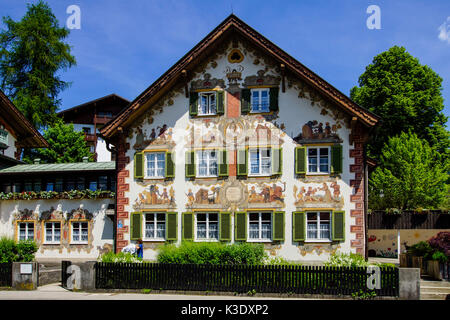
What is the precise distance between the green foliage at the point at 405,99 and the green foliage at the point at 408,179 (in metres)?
2.43

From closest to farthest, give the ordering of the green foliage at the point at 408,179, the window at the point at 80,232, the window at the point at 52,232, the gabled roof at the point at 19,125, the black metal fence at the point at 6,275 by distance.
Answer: the black metal fence at the point at 6,275 < the window at the point at 80,232 < the window at the point at 52,232 < the gabled roof at the point at 19,125 < the green foliage at the point at 408,179

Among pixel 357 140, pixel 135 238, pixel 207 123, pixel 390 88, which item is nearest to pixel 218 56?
pixel 207 123

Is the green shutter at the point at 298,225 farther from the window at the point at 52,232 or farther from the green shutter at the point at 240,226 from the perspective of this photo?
the window at the point at 52,232

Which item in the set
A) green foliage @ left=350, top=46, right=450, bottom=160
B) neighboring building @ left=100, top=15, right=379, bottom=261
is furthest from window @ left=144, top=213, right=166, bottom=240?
green foliage @ left=350, top=46, right=450, bottom=160

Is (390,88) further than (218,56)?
Yes

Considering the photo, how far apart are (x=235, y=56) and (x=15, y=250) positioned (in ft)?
42.5

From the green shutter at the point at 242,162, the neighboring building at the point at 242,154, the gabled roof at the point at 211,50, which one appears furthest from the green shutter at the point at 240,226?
the gabled roof at the point at 211,50

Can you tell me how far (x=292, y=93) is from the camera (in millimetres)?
23281

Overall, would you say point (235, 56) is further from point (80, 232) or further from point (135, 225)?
point (80, 232)

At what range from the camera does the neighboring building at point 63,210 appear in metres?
26.7

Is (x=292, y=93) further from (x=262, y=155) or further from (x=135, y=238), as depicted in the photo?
(x=135, y=238)

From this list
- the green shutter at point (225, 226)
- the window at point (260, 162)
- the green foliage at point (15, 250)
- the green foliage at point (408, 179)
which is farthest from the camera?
the green foliage at point (408, 179)

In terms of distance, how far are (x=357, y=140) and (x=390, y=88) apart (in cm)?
2068

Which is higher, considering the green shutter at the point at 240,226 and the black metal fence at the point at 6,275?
the green shutter at the point at 240,226
